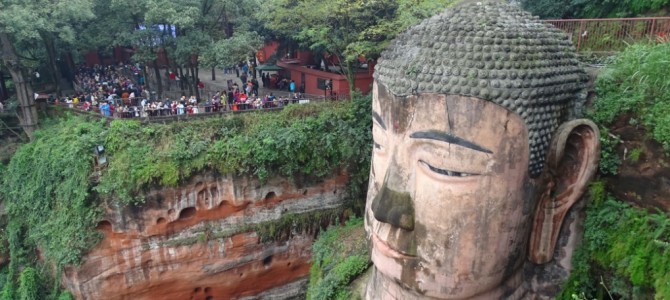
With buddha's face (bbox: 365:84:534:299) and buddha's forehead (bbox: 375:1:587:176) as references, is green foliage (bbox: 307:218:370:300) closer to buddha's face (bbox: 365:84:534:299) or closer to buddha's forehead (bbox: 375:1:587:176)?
buddha's face (bbox: 365:84:534:299)

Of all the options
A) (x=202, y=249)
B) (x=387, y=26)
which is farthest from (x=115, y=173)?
(x=387, y=26)

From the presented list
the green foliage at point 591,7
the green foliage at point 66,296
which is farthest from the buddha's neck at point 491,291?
the green foliage at point 591,7

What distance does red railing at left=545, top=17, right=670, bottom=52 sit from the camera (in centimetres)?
855

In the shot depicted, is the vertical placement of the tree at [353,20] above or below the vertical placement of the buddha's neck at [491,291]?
above

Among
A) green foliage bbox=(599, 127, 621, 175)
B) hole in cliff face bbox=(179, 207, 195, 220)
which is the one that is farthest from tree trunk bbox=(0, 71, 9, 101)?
green foliage bbox=(599, 127, 621, 175)

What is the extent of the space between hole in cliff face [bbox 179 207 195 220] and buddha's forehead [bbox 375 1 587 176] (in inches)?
398

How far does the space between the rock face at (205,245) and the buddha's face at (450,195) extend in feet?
30.6

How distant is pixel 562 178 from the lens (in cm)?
662

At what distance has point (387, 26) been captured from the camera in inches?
607

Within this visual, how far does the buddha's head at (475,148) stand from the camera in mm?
5984

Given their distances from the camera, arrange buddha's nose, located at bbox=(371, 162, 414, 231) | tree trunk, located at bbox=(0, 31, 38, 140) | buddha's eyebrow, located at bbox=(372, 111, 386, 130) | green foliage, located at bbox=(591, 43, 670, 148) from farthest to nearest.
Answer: tree trunk, located at bbox=(0, 31, 38, 140) → buddha's eyebrow, located at bbox=(372, 111, 386, 130) → buddha's nose, located at bbox=(371, 162, 414, 231) → green foliage, located at bbox=(591, 43, 670, 148)

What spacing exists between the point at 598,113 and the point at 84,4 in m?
16.3

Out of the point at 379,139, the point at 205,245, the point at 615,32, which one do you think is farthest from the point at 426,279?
the point at 205,245

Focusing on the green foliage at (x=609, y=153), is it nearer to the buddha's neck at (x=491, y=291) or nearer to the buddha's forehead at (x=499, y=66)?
the buddha's forehead at (x=499, y=66)
